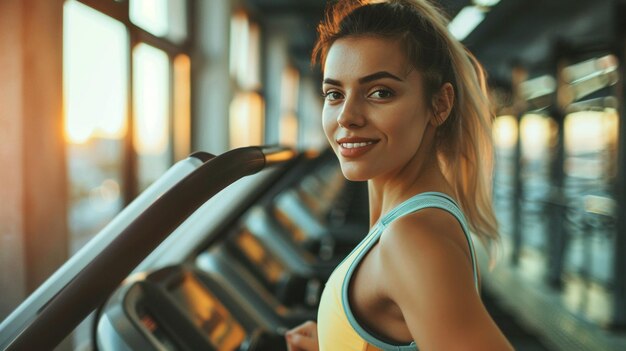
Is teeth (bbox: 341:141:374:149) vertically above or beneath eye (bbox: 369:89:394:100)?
beneath

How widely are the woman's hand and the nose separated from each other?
458 millimetres

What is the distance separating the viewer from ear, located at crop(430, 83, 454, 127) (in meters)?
0.97

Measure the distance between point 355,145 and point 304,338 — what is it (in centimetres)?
43

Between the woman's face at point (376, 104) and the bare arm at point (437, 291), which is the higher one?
the woman's face at point (376, 104)

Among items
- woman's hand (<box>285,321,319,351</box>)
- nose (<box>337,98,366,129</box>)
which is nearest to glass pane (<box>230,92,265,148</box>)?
woman's hand (<box>285,321,319,351</box>)

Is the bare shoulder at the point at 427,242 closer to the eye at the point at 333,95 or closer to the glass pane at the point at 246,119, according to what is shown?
the eye at the point at 333,95

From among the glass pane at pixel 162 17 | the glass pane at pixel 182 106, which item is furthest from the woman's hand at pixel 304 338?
the glass pane at pixel 182 106

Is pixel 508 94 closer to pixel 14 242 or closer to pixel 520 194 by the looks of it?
pixel 520 194

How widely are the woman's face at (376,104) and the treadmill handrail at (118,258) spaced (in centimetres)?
20

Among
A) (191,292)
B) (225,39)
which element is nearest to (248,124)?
(225,39)

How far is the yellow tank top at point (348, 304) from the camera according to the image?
805mm

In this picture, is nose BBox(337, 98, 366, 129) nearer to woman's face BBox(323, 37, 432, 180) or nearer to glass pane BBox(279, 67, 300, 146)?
woman's face BBox(323, 37, 432, 180)

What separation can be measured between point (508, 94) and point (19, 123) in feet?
26.1

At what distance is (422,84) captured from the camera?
0.92 metres
